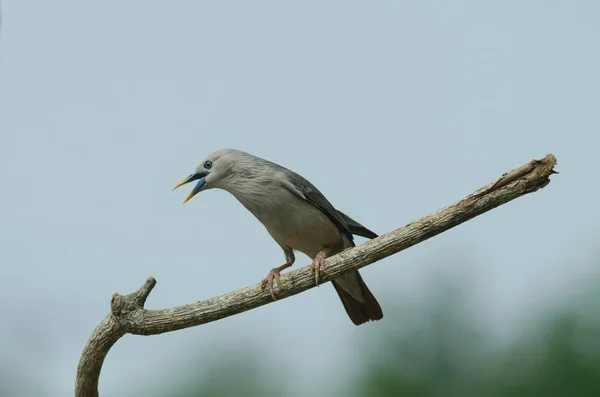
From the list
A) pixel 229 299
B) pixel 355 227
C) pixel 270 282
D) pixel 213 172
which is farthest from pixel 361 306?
pixel 229 299

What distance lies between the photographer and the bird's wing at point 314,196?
7234 mm

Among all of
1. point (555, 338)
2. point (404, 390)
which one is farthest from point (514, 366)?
point (404, 390)

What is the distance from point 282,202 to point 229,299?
49.1 inches

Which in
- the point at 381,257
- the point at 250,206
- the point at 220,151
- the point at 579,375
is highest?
the point at 220,151

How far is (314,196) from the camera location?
7.30m

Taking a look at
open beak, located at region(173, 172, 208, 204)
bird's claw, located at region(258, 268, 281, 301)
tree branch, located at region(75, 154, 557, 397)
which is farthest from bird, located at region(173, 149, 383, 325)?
tree branch, located at region(75, 154, 557, 397)

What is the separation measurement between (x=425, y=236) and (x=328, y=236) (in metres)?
1.59

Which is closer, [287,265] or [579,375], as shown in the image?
[287,265]

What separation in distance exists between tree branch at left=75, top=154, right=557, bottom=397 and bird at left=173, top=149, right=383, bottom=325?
2.85 feet

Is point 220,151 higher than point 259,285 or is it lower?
higher

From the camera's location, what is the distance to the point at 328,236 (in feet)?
24.2

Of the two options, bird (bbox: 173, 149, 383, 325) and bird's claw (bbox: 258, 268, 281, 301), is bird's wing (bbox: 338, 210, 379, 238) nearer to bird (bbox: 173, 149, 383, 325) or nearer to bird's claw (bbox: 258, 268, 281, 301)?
bird (bbox: 173, 149, 383, 325)

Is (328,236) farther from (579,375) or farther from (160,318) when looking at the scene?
(579,375)

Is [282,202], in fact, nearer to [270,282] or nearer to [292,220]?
[292,220]
